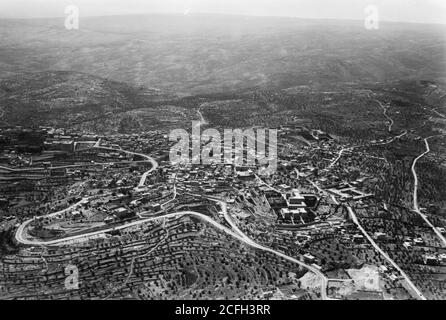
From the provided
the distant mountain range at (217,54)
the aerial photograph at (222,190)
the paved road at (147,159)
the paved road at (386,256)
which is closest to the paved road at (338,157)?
the aerial photograph at (222,190)

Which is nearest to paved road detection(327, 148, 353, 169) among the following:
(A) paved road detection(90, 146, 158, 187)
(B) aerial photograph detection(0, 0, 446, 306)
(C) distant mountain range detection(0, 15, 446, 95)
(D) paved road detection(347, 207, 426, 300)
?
(B) aerial photograph detection(0, 0, 446, 306)

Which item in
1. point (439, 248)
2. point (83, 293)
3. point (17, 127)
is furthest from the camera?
point (17, 127)

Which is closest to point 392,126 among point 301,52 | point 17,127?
point 17,127

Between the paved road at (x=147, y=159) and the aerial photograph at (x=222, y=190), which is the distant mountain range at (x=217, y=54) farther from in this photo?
the paved road at (x=147, y=159)

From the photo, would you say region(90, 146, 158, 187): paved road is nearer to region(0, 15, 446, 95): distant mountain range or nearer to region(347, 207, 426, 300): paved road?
region(347, 207, 426, 300): paved road

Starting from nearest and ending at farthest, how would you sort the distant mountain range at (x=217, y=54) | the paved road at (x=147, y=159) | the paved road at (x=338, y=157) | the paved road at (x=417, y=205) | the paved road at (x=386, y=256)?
the paved road at (x=386, y=256)
the paved road at (x=417, y=205)
the paved road at (x=147, y=159)
the paved road at (x=338, y=157)
the distant mountain range at (x=217, y=54)

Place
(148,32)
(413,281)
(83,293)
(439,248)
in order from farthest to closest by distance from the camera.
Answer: (148,32)
(439,248)
(413,281)
(83,293)

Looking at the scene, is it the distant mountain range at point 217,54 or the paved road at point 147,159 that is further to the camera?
the distant mountain range at point 217,54

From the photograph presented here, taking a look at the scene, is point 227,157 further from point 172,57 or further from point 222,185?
point 172,57

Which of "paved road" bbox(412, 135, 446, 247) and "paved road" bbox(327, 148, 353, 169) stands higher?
"paved road" bbox(327, 148, 353, 169)
